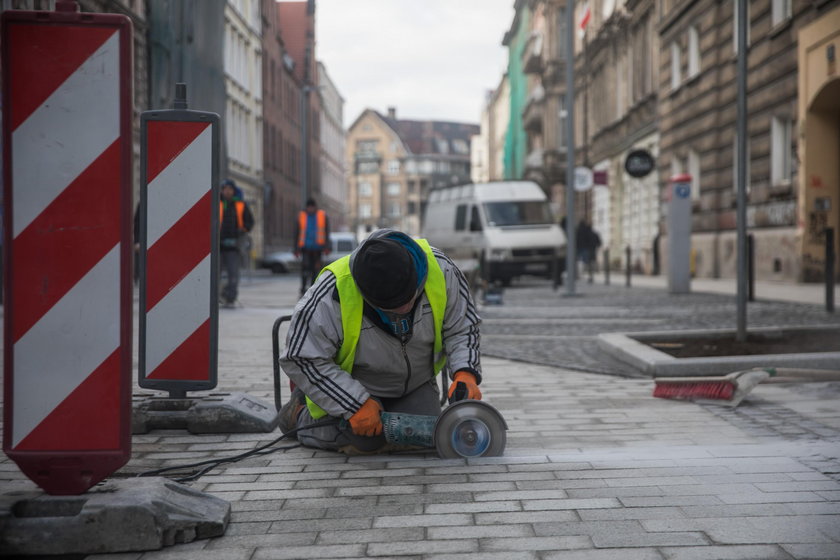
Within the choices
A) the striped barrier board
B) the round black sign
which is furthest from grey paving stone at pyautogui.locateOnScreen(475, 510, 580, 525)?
the round black sign

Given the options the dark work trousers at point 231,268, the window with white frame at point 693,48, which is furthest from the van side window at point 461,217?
the dark work trousers at point 231,268

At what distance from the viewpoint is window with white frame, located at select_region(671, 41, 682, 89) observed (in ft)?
90.0

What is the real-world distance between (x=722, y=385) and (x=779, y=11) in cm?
1591

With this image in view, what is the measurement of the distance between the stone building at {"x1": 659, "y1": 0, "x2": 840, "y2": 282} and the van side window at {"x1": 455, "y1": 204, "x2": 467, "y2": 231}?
5644 mm

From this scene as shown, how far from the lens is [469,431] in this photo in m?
4.38

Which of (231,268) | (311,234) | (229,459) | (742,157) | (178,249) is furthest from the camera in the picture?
(311,234)

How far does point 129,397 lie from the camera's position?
317 cm

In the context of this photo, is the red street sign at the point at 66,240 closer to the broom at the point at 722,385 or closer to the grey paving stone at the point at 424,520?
the grey paving stone at the point at 424,520

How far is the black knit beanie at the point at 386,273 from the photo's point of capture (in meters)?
3.92

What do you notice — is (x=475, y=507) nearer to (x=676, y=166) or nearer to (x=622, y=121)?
(x=676, y=166)

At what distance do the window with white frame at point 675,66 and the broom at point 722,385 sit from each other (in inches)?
872

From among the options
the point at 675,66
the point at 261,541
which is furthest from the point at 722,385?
the point at 675,66

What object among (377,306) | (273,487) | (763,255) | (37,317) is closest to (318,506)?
(273,487)

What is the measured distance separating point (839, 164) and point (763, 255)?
8.95 feet
